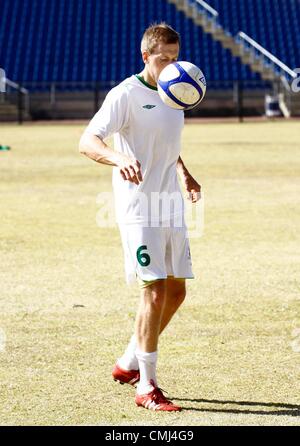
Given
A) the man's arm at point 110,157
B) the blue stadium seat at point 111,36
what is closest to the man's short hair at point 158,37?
the man's arm at point 110,157

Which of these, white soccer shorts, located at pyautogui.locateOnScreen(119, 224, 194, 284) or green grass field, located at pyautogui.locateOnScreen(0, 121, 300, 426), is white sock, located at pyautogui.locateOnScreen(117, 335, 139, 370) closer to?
green grass field, located at pyautogui.locateOnScreen(0, 121, 300, 426)

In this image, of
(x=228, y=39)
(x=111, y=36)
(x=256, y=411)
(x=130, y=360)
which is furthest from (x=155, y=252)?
(x=111, y=36)

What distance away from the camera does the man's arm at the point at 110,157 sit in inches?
241

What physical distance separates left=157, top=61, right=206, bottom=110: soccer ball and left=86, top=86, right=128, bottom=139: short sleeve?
0.23m

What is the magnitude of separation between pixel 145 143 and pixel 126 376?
1553 millimetres

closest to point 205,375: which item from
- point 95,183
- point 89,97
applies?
point 95,183

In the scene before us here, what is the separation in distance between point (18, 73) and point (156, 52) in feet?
141

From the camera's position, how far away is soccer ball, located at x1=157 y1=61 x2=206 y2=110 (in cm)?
648

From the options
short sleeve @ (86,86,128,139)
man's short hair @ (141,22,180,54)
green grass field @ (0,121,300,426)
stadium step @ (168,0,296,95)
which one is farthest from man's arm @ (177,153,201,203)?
stadium step @ (168,0,296,95)

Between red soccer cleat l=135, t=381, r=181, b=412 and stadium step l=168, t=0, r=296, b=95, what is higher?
stadium step l=168, t=0, r=296, b=95

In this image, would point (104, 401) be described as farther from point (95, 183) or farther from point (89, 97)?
point (89, 97)

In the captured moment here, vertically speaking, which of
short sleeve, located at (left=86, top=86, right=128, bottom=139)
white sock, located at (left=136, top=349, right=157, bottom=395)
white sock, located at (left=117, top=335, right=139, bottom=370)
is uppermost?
short sleeve, located at (left=86, top=86, right=128, bottom=139)

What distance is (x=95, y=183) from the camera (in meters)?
20.6

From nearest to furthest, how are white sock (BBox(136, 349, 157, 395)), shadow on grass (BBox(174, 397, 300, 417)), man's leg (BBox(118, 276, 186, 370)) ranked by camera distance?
shadow on grass (BBox(174, 397, 300, 417)), white sock (BBox(136, 349, 157, 395)), man's leg (BBox(118, 276, 186, 370))
